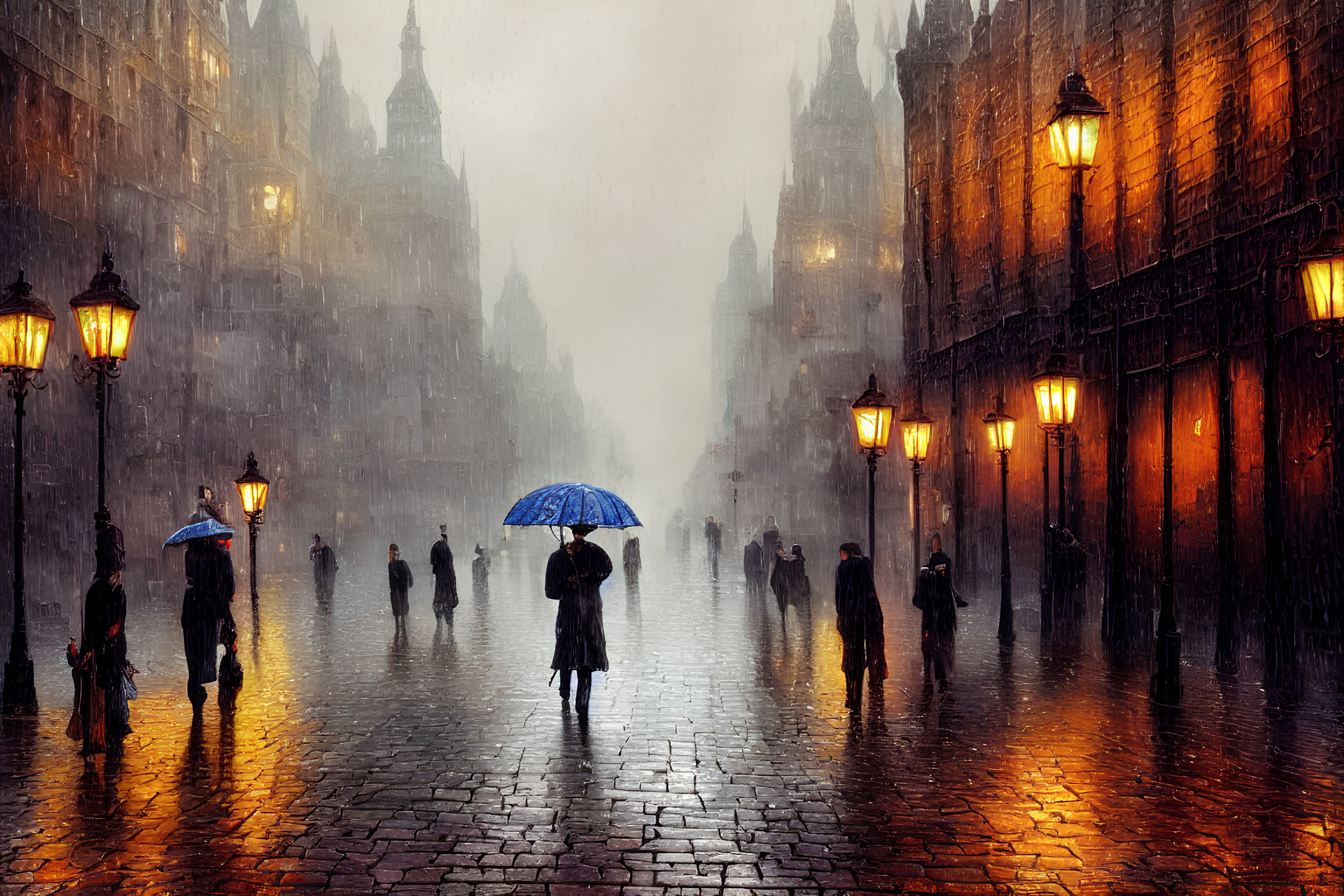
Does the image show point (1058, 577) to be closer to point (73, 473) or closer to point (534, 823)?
point (534, 823)


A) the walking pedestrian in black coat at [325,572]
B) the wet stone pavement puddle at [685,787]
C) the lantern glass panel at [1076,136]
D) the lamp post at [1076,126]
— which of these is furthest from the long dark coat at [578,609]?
the walking pedestrian in black coat at [325,572]

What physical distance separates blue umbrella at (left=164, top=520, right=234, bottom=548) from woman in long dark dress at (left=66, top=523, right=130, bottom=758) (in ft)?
4.47

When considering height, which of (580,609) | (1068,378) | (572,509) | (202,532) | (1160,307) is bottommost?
(580,609)

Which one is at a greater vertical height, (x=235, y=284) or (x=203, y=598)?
(x=235, y=284)

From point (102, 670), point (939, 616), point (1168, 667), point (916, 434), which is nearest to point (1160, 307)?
point (916, 434)

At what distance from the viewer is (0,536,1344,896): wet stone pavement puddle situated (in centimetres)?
600

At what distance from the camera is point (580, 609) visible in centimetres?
1060

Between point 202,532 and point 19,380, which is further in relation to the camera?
point 19,380

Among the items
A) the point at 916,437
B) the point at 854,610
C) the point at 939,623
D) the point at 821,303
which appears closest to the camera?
the point at 854,610

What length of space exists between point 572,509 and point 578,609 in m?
1.65

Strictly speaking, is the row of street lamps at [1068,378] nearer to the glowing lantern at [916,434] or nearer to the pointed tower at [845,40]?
the glowing lantern at [916,434]

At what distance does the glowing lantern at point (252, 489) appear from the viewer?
690 inches

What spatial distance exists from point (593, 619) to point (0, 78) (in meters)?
22.3

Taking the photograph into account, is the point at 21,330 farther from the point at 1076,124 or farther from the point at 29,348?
the point at 1076,124
